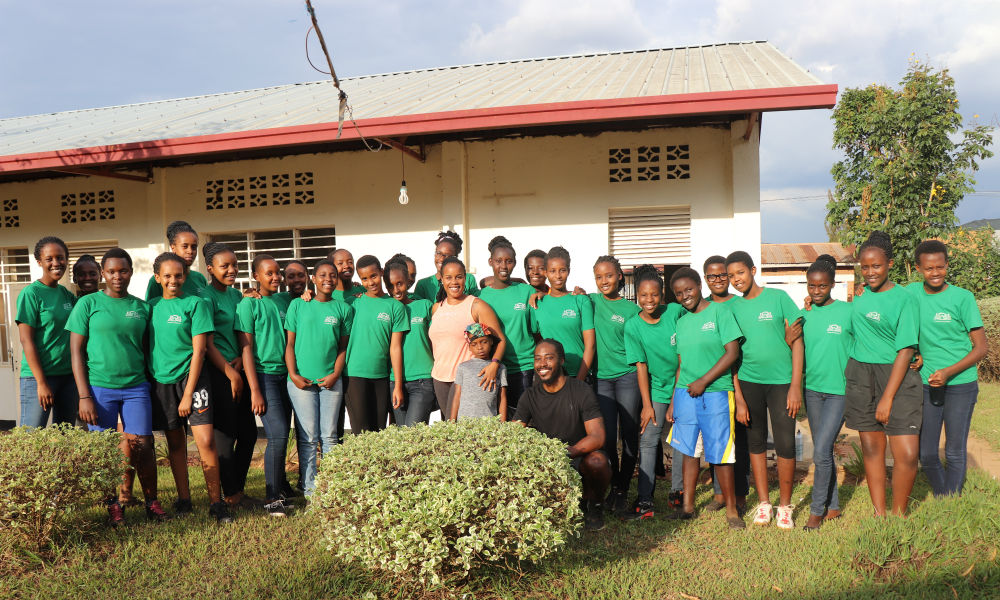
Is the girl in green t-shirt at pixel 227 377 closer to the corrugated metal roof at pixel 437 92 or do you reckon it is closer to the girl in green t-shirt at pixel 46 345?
the girl in green t-shirt at pixel 46 345

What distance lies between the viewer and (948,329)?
A: 3.82 meters

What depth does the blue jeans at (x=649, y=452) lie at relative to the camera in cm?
433

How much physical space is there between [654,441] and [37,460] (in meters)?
3.54

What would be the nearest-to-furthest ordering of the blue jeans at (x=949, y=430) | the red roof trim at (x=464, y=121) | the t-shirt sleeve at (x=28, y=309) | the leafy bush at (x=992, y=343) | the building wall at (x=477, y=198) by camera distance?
the blue jeans at (x=949, y=430) → the t-shirt sleeve at (x=28, y=309) → the red roof trim at (x=464, y=121) → the building wall at (x=477, y=198) → the leafy bush at (x=992, y=343)

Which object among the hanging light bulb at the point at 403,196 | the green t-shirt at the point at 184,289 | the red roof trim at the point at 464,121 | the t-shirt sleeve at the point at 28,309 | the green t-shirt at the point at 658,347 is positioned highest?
the red roof trim at the point at 464,121

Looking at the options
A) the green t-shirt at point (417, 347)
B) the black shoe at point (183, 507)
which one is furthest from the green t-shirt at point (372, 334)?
the black shoe at point (183, 507)

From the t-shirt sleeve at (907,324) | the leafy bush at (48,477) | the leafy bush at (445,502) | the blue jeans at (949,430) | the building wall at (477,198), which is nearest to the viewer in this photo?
the leafy bush at (445,502)

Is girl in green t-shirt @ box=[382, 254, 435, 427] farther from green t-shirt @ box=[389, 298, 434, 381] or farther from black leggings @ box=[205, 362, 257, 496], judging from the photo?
black leggings @ box=[205, 362, 257, 496]

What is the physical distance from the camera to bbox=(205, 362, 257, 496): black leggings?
4305mm

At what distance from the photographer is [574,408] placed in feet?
12.9

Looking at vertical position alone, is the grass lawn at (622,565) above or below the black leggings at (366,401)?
below

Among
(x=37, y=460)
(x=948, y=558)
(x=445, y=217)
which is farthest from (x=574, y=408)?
(x=445, y=217)

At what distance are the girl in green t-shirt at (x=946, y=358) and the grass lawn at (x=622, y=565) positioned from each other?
11.4 inches

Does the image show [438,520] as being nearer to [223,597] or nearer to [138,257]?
[223,597]
